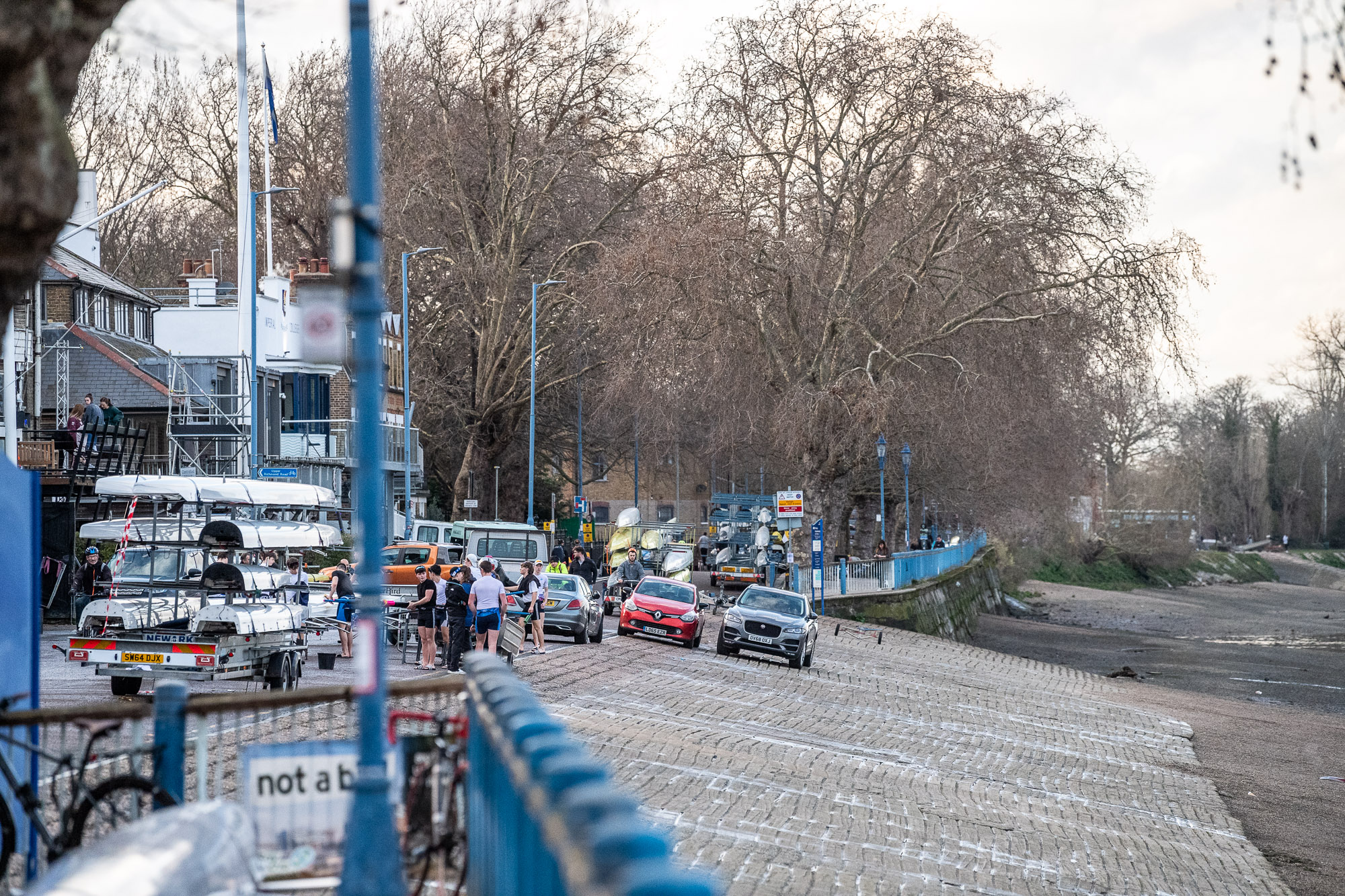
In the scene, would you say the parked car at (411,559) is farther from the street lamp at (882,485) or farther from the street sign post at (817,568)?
the street lamp at (882,485)

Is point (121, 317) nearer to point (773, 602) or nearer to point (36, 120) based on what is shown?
point (773, 602)

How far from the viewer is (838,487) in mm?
53781

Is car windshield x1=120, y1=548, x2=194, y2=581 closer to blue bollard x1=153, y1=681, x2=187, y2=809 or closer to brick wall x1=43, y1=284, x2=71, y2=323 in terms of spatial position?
blue bollard x1=153, y1=681, x2=187, y2=809

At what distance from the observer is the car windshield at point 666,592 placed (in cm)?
3462

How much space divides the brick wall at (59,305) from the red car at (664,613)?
25.7 m

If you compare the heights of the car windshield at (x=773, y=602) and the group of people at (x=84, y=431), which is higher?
the group of people at (x=84, y=431)

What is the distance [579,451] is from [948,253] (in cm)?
2567

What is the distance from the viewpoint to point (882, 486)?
54.6 meters

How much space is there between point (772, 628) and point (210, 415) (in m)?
23.0

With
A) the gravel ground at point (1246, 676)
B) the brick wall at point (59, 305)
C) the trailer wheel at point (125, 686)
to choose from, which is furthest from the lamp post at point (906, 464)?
the trailer wheel at point (125, 686)

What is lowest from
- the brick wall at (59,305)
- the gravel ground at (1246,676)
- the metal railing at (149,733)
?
the gravel ground at (1246,676)

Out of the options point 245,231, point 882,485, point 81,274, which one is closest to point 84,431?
point 245,231

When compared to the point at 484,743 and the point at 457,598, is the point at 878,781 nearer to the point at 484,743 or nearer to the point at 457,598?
the point at 457,598

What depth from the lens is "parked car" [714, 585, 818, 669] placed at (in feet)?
106
